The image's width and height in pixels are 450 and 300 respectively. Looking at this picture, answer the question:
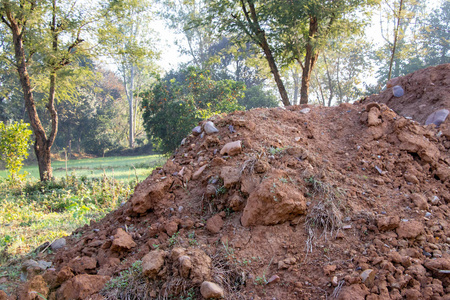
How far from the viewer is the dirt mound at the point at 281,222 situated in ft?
7.21

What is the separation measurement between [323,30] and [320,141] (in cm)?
556

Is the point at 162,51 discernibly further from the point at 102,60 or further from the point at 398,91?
the point at 398,91

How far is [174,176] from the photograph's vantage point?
343 centimetres

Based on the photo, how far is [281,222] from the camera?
262 centimetres

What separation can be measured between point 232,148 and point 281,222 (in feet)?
3.46

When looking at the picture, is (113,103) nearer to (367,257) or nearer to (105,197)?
(105,197)

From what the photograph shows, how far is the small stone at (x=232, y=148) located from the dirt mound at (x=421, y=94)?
283 cm

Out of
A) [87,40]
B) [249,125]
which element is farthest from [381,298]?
[87,40]

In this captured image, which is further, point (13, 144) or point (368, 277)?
point (13, 144)

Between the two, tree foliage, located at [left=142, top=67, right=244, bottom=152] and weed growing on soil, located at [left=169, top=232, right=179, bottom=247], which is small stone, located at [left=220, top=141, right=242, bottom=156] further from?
tree foliage, located at [left=142, top=67, right=244, bottom=152]

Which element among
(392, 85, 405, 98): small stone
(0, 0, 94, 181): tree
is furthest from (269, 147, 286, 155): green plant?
(0, 0, 94, 181): tree

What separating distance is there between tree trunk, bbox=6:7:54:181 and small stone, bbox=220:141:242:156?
8.55 m

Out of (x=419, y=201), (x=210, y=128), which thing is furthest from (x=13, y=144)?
(x=419, y=201)

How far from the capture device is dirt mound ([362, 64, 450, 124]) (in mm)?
4523
